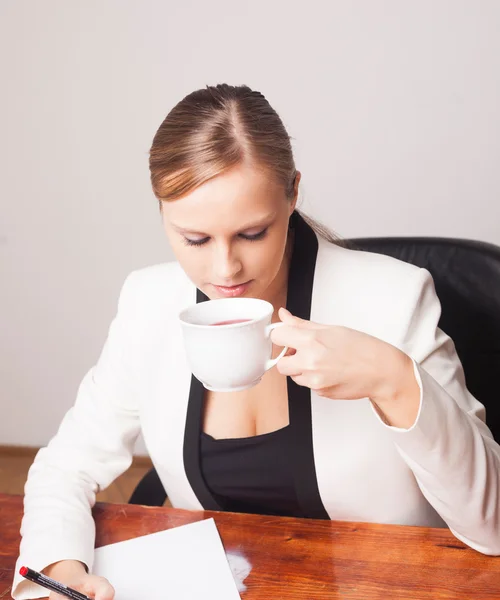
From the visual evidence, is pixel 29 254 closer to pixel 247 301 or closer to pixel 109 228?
pixel 109 228

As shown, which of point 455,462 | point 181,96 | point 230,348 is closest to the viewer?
point 230,348

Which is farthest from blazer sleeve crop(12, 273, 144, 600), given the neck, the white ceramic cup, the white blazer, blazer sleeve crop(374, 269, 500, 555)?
blazer sleeve crop(374, 269, 500, 555)

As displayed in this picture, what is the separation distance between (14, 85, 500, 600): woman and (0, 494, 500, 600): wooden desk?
4 cm

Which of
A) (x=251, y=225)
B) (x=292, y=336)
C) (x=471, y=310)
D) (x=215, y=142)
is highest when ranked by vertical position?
(x=215, y=142)

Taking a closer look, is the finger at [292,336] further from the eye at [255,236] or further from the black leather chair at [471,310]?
the black leather chair at [471,310]

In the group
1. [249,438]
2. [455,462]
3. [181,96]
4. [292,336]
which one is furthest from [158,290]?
[181,96]

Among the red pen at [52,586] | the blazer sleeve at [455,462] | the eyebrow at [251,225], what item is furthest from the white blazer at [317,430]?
the eyebrow at [251,225]

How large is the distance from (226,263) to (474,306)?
52 centimetres

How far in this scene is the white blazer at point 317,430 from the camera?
944 millimetres

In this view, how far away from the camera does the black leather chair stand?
1.23 m

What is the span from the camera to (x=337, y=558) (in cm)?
95

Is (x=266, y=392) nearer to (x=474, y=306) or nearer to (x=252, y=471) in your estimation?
(x=252, y=471)

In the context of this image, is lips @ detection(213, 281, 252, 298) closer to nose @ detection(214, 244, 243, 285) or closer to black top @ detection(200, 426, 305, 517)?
nose @ detection(214, 244, 243, 285)

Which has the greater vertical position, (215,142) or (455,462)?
(215,142)
